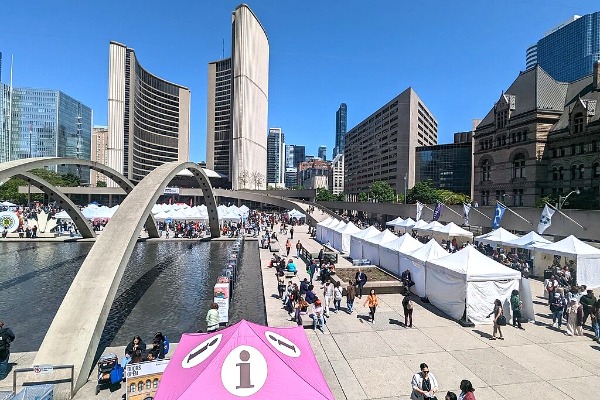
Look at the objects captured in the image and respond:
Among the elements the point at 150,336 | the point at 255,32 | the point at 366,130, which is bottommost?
the point at 150,336

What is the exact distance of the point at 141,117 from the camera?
136m

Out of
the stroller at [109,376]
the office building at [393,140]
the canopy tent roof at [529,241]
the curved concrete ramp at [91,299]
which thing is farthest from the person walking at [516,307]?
the office building at [393,140]

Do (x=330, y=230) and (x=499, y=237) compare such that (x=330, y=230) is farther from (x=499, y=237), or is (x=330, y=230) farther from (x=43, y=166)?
(x=43, y=166)

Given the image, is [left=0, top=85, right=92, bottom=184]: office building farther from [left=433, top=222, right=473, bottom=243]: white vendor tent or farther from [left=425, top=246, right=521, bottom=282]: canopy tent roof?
[left=425, top=246, right=521, bottom=282]: canopy tent roof

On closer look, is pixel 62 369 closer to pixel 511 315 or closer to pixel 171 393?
pixel 171 393

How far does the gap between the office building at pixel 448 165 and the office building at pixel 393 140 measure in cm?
353

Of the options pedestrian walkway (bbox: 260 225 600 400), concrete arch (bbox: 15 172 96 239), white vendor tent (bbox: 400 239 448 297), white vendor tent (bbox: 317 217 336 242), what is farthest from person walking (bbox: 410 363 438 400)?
concrete arch (bbox: 15 172 96 239)

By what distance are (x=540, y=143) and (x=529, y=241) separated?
26434mm

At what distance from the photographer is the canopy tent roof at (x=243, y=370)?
5211 mm

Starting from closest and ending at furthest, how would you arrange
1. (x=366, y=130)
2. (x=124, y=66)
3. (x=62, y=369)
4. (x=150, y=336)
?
(x=62, y=369)
(x=150, y=336)
(x=124, y=66)
(x=366, y=130)

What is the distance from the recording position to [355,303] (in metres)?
16.0

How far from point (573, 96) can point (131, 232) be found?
2074 inches

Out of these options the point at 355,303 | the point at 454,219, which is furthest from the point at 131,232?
the point at 454,219

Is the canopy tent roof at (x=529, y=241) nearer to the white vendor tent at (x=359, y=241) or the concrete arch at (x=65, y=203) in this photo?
the white vendor tent at (x=359, y=241)
